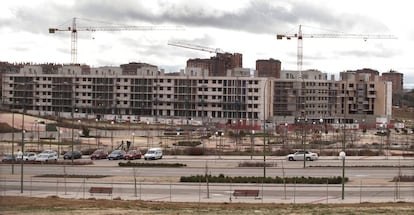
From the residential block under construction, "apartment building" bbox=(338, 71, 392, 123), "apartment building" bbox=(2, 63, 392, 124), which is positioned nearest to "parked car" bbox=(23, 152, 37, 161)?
the residential block under construction

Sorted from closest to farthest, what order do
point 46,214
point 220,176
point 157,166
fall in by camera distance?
point 46,214
point 220,176
point 157,166

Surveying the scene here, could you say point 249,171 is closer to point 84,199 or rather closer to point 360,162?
point 360,162

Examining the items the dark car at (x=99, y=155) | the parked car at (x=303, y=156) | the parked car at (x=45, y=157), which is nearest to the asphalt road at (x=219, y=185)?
the parked car at (x=303, y=156)

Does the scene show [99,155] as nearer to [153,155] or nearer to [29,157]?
[153,155]

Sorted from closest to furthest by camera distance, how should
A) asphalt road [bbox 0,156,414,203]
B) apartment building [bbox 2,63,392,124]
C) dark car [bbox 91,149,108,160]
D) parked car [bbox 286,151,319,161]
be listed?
asphalt road [bbox 0,156,414,203] < parked car [bbox 286,151,319,161] < dark car [bbox 91,149,108,160] < apartment building [bbox 2,63,392,124]

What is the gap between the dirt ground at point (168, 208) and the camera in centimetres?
3047

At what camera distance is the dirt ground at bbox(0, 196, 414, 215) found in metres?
30.5

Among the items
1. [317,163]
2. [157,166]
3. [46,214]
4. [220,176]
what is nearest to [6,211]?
[46,214]

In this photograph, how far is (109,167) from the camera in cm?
6556

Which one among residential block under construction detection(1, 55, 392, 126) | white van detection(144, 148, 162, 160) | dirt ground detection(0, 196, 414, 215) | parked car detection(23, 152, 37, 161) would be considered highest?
residential block under construction detection(1, 55, 392, 126)

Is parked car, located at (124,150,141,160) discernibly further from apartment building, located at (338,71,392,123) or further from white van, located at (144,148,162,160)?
apartment building, located at (338,71,392,123)

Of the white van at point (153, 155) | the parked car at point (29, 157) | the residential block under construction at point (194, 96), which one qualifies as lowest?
the parked car at point (29, 157)

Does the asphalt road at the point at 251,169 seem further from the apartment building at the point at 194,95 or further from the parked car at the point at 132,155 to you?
the apartment building at the point at 194,95

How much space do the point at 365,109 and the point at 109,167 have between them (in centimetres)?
14336
